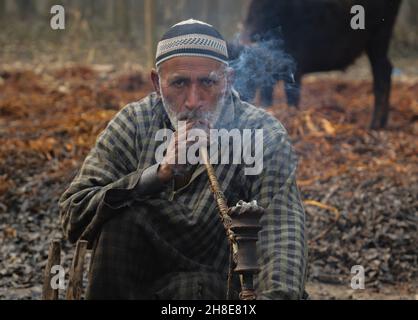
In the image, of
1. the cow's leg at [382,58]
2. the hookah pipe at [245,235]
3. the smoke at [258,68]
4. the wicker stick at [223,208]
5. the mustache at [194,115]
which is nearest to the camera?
the hookah pipe at [245,235]

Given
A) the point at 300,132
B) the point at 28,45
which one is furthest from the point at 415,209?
the point at 28,45

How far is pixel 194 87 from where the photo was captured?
3.71 metres

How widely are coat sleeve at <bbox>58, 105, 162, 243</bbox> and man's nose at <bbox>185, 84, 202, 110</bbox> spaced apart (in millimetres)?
324

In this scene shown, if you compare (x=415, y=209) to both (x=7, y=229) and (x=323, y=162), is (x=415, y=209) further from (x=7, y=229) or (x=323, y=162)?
(x=7, y=229)

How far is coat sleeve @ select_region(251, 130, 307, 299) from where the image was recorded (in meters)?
3.46

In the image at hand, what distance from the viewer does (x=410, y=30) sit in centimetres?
2652

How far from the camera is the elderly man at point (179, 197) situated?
354 cm

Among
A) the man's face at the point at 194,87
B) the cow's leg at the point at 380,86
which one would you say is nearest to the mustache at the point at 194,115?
the man's face at the point at 194,87

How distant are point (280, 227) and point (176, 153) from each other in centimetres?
55

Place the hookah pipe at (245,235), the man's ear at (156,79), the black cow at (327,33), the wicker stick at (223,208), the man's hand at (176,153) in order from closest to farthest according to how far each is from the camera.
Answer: the hookah pipe at (245,235)
the wicker stick at (223,208)
the man's hand at (176,153)
the man's ear at (156,79)
the black cow at (327,33)

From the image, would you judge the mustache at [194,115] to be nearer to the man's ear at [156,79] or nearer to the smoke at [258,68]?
the man's ear at [156,79]

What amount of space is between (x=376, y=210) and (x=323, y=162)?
5.49 ft
